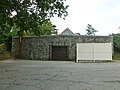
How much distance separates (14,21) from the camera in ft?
51.9

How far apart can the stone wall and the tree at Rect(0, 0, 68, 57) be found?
16.6 m

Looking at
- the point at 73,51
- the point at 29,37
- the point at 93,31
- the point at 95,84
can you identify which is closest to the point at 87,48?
the point at 73,51

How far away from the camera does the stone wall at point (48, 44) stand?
32562mm

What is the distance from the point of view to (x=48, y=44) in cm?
3303

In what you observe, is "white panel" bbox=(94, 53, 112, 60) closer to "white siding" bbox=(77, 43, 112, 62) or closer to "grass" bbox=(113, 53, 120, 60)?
"white siding" bbox=(77, 43, 112, 62)

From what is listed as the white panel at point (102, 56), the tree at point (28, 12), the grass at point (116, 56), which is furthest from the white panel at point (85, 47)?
the tree at point (28, 12)

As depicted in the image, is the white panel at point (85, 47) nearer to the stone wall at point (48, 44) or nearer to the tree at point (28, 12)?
the stone wall at point (48, 44)

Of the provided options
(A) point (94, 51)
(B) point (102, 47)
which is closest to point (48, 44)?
(A) point (94, 51)

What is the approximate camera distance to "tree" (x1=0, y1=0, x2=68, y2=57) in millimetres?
13961

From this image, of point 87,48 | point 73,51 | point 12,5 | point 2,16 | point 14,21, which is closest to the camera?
point 12,5

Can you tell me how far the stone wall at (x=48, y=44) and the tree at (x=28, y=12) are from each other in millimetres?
16608

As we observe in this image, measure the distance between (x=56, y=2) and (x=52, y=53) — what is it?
57.7 feet

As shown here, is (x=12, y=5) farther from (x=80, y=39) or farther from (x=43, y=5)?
(x=80, y=39)

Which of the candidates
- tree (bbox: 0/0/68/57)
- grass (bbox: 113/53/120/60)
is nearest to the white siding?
grass (bbox: 113/53/120/60)
